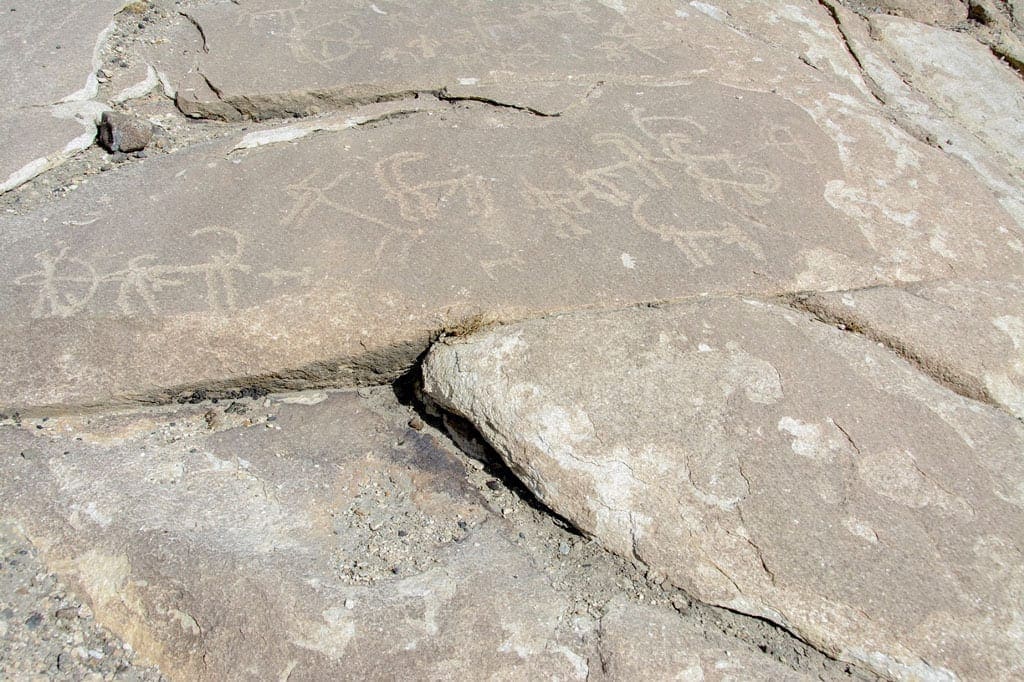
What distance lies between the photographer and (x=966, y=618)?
1278 millimetres

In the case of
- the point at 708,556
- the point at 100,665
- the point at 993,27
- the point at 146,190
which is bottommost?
the point at 100,665

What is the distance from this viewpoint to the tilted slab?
1.69 metres

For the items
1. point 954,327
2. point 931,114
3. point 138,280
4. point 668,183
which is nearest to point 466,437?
point 138,280

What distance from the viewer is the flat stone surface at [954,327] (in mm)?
1715

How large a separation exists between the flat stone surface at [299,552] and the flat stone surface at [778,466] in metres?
0.13

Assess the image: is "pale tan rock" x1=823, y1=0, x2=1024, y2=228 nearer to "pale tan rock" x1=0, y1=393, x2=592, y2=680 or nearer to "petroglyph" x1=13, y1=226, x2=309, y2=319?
"pale tan rock" x1=0, y1=393, x2=592, y2=680

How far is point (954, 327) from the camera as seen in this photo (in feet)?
5.95

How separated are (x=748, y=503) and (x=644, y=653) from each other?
33cm

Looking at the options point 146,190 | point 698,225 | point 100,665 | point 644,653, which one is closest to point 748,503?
point 644,653

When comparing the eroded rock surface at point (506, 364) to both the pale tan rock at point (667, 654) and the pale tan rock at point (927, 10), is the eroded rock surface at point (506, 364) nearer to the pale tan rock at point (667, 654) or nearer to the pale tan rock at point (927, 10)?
the pale tan rock at point (667, 654)

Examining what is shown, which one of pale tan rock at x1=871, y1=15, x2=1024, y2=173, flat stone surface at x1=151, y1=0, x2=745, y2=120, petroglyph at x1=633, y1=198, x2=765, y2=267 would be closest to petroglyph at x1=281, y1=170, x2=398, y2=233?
flat stone surface at x1=151, y1=0, x2=745, y2=120

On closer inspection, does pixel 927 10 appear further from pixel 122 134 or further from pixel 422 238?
pixel 122 134

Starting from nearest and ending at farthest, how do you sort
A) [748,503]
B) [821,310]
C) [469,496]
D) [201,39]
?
[748,503], [469,496], [821,310], [201,39]

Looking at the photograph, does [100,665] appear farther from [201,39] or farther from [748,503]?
[201,39]
